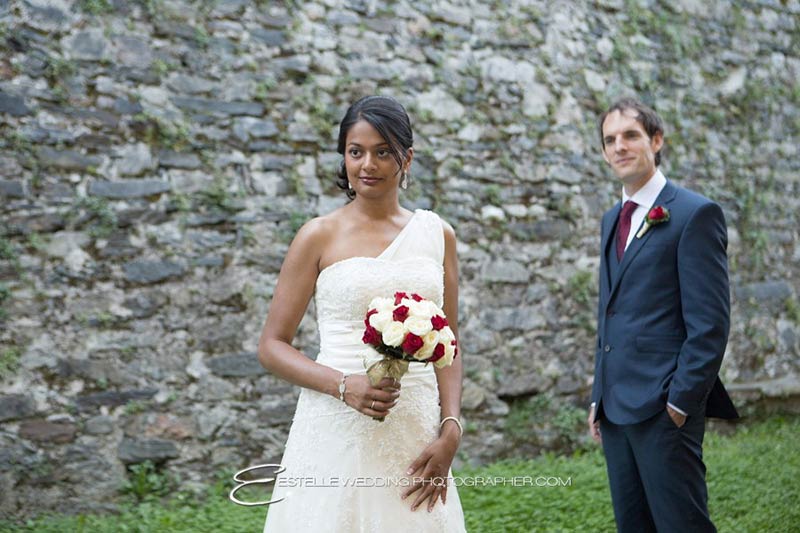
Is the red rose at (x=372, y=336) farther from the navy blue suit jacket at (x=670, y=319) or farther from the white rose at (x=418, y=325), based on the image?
the navy blue suit jacket at (x=670, y=319)

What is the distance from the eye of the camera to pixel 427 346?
2006mm

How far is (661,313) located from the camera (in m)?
2.81

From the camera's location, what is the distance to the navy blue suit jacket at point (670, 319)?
2.67m

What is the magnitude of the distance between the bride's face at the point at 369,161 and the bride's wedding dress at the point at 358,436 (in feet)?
0.62

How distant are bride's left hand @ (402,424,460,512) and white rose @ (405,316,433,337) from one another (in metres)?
0.49

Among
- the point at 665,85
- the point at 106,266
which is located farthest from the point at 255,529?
the point at 665,85

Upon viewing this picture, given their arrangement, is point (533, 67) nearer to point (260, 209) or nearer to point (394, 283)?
point (260, 209)

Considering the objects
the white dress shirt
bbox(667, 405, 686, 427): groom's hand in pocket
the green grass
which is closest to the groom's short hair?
the white dress shirt

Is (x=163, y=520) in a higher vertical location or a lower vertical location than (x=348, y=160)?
lower

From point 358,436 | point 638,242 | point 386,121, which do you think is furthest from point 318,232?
point 638,242

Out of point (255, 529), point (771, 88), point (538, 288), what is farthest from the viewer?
point (771, 88)

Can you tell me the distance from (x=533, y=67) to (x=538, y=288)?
5.82ft

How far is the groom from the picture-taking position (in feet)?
8.84

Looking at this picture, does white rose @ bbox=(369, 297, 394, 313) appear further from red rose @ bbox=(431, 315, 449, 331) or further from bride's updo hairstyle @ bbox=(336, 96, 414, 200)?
bride's updo hairstyle @ bbox=(336, 96, 414, 200)
